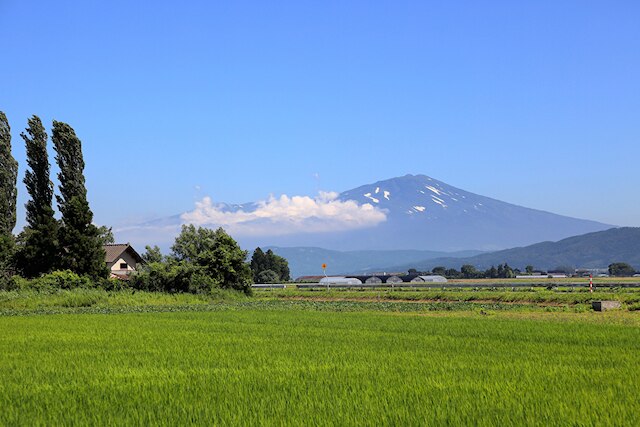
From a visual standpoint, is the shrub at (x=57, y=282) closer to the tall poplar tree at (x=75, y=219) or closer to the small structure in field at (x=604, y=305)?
the tall poplar tree at (x=75, y=219)

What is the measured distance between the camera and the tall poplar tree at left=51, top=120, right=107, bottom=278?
56.3 meters

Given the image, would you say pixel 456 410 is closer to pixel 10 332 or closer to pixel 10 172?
pixel 10 332

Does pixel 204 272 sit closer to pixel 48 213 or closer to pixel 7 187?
pixel 48 213

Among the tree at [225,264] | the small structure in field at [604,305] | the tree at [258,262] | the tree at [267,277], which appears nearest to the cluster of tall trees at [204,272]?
the tree at [225,264]

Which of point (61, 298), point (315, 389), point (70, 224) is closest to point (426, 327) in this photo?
point (315, 389)

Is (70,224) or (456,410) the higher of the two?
(70,224)

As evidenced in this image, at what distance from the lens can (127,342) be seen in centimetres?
2208

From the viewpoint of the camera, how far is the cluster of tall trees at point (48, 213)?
56500 mm

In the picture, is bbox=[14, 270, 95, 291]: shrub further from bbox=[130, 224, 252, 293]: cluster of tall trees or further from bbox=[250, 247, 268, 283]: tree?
bbox=[250, 247, 268, 283]: tree

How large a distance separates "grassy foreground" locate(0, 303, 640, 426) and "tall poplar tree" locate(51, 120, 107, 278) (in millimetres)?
31264

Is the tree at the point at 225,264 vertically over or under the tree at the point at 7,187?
under

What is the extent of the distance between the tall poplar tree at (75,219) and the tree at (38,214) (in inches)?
34.3

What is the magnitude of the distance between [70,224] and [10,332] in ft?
105

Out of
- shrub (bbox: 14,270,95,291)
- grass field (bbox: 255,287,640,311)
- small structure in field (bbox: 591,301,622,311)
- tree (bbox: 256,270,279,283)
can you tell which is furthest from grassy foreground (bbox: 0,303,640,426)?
tree (bbox: 256,270,279,283)
